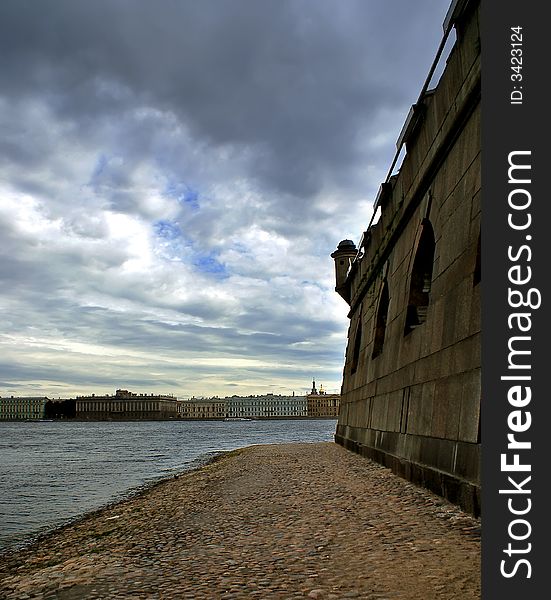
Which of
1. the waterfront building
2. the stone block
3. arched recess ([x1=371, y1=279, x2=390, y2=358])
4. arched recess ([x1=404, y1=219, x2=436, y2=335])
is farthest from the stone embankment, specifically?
arched recess ([x1=371, y1=279, x2=390, y2=358])

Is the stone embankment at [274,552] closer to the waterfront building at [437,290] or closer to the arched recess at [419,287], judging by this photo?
the waterfront building at [437,290]

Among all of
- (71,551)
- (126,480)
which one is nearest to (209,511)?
(71,551)

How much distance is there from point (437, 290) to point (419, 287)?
3.16m

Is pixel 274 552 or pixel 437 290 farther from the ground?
pixel 437 290

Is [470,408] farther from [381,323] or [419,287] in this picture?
[381,323]

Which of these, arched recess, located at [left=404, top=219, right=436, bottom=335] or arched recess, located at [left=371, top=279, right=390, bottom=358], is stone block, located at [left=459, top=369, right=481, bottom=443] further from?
arched recess, located at [left=371, top=279, right=390, bottom=358]

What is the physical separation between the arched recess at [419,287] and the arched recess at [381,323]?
196 inches

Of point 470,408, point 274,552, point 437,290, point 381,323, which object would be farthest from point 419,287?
point 274,552

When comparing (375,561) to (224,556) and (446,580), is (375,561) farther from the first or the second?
(224,556)

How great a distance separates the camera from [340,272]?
33.9 meters

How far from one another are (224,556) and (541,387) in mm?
5534

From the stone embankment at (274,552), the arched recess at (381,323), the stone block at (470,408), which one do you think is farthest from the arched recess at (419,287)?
the stone block at (470,408)

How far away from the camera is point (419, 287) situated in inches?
562

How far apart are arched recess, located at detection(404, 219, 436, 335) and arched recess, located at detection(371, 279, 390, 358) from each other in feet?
16.4
